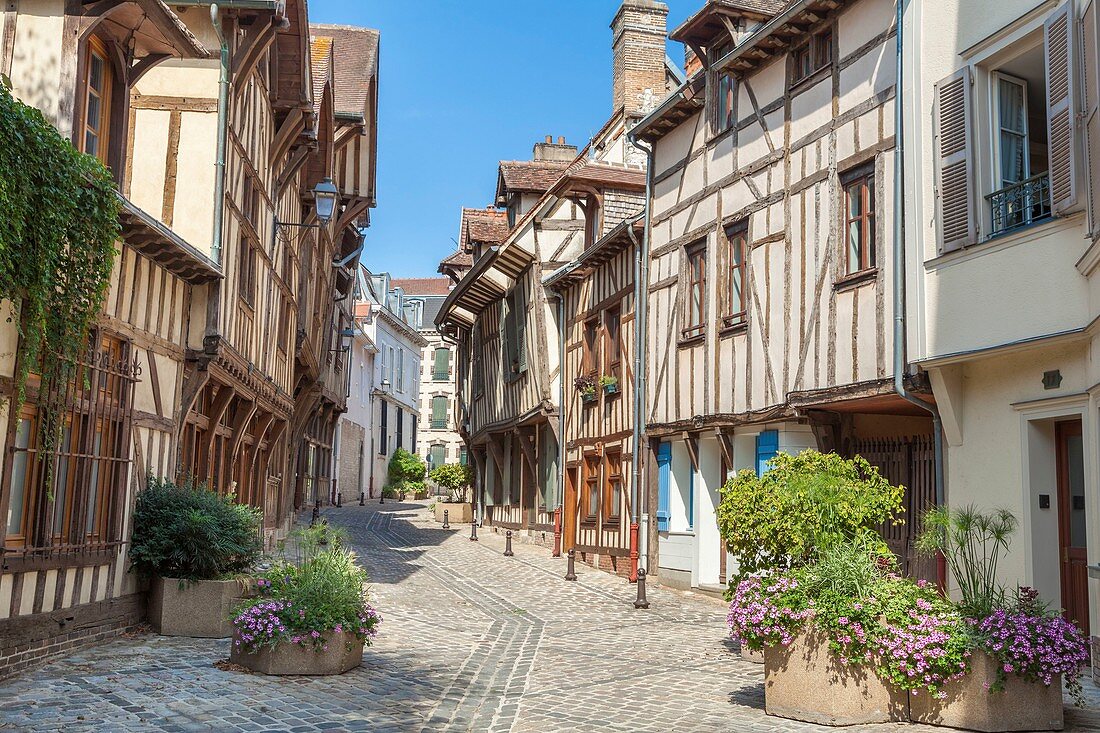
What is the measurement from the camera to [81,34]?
852 cm

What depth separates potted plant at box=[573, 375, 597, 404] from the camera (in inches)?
749

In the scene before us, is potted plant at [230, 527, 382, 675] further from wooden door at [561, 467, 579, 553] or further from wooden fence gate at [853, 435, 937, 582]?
wooden door at [561, 467, 579, 553]

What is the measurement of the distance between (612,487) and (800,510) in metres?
10.1

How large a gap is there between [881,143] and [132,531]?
803cm

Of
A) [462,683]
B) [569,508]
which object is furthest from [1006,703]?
[569,508]

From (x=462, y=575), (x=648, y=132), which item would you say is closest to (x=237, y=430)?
(x=462, y=575)

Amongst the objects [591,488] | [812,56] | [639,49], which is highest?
[639,49]

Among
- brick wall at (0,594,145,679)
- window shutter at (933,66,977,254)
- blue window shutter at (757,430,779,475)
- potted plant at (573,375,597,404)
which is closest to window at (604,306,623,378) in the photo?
potted plant at (573,375,597,404)

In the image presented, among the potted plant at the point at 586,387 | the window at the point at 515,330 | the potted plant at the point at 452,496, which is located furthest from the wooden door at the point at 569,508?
the potted plant at the point at 452,496

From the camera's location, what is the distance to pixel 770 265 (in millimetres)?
12820

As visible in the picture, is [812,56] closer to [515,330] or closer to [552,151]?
[515,330]

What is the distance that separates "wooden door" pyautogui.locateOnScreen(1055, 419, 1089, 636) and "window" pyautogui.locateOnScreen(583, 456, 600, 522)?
10.7 meters

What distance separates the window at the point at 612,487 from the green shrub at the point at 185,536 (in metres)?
8.24

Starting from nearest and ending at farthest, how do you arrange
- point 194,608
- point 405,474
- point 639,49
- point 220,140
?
1. point 194,608
2. point 220,140
3. point 639,49
4. point 405,474
